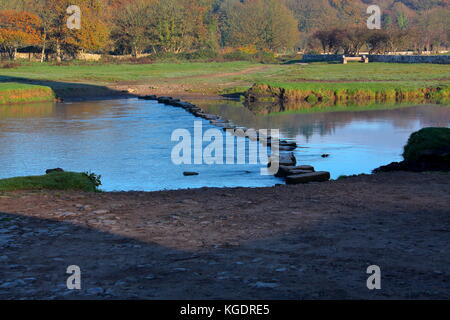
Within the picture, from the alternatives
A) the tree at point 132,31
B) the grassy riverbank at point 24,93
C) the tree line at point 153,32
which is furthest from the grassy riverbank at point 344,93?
the tree at point 132,31

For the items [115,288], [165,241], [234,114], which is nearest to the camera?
[115,288]

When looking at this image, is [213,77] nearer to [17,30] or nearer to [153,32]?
[17,30]

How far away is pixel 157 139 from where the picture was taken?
26453 millimetres

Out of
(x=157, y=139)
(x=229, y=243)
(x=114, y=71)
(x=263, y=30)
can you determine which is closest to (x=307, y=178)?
(x=229, y=243)

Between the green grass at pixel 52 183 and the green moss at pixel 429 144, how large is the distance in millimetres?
8469

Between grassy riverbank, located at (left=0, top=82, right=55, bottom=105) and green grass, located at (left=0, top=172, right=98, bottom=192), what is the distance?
3239 centimetres

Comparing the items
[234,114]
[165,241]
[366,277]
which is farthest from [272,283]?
[234,114]

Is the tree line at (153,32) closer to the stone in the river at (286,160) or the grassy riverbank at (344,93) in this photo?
the grassy riverbank at (344,93)

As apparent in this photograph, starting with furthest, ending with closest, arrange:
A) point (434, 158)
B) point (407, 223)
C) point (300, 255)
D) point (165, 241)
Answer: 1. point (434, 158)
2. point (407, 223)
3. point (165, 241)
4. point (300, 255)

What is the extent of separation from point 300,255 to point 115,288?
7.89 ft

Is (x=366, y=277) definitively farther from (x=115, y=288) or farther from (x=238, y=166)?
(x=238, y=166)

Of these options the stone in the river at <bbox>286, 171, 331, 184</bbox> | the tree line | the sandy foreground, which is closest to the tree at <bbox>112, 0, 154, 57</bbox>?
the tree line

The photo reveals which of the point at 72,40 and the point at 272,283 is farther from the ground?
the point at 72,40

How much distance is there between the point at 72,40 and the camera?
84875 mm
